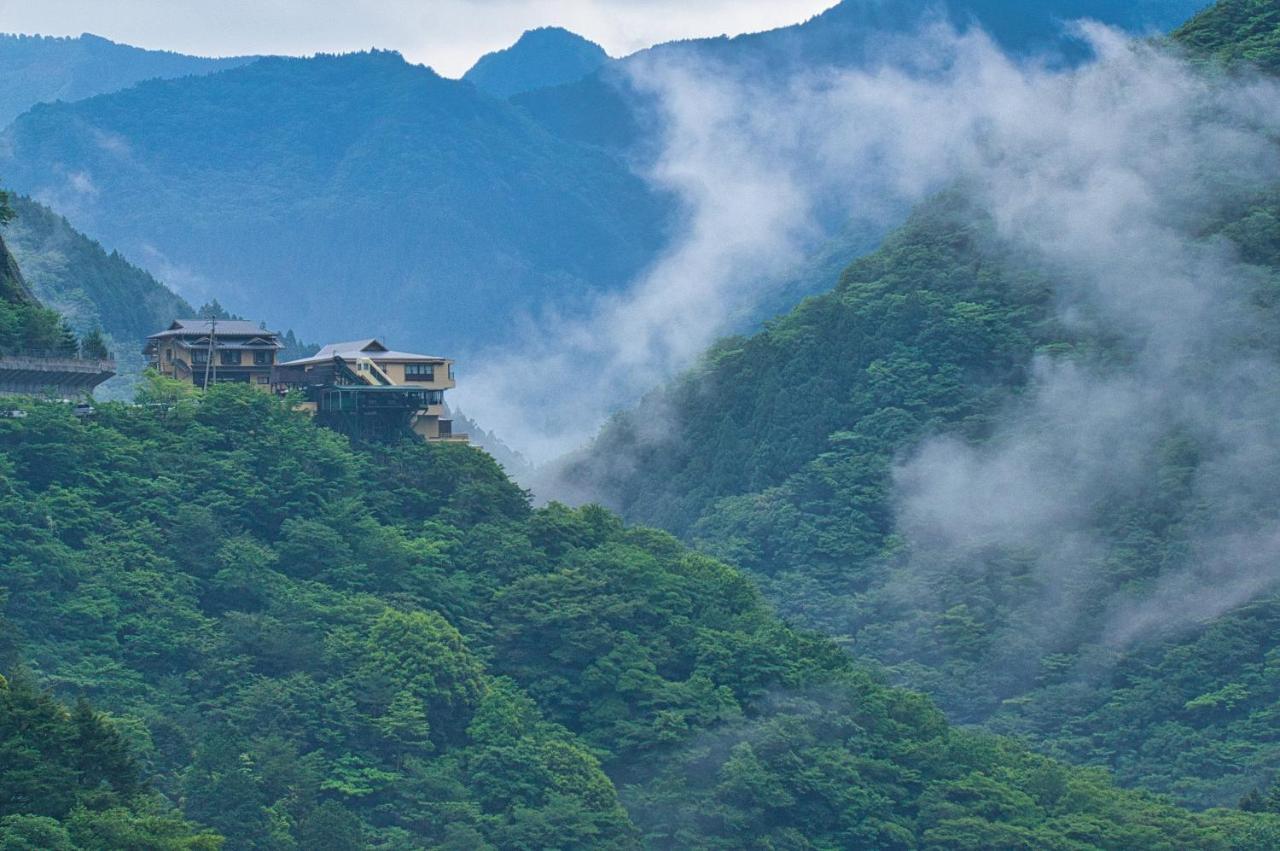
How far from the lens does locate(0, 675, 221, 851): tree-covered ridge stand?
1778 inches

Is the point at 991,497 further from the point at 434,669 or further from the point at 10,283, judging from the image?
the point at 10,283

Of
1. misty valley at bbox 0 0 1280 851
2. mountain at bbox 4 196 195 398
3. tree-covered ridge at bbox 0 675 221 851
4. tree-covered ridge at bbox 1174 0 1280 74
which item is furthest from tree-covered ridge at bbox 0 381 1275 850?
mountain at bbox 4 196 195 398

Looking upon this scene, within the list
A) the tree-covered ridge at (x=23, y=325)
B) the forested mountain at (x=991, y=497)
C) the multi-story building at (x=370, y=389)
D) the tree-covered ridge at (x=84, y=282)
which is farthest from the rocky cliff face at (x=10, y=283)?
the tree-covered ridge at (x=84, y=282)

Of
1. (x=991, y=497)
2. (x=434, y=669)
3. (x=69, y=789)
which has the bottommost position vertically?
(x=69, y=789)

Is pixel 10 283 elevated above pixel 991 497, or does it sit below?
below

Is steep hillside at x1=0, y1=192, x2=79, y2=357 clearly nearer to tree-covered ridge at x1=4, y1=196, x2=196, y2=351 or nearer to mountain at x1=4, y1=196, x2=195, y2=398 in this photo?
mountain at x1=4, y1=196, x2=195, y2=398

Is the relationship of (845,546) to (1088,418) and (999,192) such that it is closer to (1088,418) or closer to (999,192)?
(1088,418)

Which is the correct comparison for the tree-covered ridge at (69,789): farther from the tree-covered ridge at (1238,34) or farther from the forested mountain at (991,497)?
the tree-covered ridge at (1238,34)

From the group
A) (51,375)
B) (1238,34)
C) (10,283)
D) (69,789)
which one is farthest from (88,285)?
(69,789)

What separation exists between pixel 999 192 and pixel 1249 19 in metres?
13.9

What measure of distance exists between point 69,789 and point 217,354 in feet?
103

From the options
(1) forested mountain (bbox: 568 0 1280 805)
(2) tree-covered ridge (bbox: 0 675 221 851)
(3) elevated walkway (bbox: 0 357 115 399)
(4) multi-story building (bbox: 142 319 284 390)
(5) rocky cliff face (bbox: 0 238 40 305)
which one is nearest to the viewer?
(2) tree-covered ridge (bbox: 0 675 221 851)

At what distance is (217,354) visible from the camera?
76.6 metres

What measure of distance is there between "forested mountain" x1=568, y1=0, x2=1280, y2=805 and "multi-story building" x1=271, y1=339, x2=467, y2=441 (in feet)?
77.2
